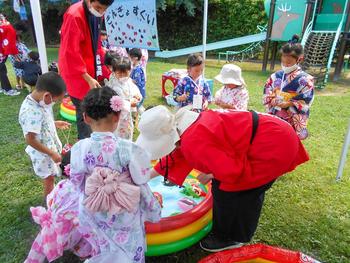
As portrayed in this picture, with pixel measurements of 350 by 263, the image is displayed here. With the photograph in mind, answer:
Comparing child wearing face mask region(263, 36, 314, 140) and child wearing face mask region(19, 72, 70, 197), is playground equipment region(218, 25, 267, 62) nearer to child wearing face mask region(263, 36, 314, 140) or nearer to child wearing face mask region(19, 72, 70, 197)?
child wearing face mask region(263, 36, 314, 140)

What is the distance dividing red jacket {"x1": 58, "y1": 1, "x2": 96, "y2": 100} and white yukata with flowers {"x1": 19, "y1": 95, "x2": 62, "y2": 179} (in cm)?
48

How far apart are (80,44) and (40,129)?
3.11ft

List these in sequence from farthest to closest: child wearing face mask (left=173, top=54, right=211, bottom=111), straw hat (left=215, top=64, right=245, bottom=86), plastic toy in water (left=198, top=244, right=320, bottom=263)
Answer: child wearing face mask (left=173, top=54, right=211, bottom=111) < straw hat (left=215, top=64, right=245, bottom=86) < plastic toy in water (left=198, top=244, right=320, bottom=263)

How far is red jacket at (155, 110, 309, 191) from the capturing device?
185cm

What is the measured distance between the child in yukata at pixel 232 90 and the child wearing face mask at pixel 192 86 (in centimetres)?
21

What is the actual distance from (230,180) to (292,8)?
10.3 meters

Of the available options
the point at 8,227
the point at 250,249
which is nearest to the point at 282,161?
the point at 250,249

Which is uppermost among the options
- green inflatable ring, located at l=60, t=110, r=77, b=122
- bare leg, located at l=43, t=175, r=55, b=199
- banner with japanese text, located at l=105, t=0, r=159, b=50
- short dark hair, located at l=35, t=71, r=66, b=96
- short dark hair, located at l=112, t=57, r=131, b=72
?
banner with japanese text, located at l=105, t=0, r=159, b=50

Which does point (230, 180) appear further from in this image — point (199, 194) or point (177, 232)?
point (199, 194)

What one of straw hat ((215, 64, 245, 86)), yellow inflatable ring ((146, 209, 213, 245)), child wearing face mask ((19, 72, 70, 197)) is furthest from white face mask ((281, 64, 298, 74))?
child wearing face mask ((19, 72, 70, 197))

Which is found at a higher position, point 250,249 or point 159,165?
point 159,165

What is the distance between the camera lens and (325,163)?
4059 millimetres

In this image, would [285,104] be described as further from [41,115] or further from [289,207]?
[41,115]

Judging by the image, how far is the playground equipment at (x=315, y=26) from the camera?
9.85m
